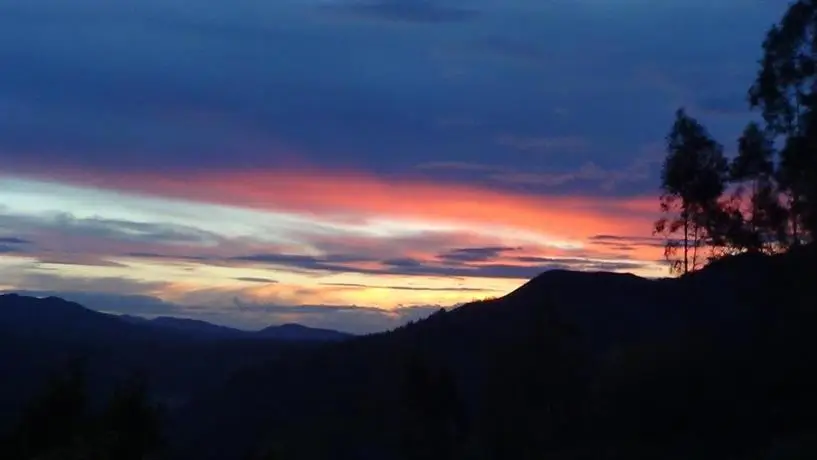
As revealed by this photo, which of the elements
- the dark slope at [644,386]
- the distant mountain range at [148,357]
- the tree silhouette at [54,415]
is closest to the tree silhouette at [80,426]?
the tree silhouette at [54,415]

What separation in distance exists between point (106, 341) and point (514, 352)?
11850 centimetres

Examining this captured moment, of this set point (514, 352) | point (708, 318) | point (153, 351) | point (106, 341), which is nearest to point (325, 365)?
point (708, 318)

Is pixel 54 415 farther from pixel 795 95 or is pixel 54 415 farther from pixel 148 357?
pixel 148 357

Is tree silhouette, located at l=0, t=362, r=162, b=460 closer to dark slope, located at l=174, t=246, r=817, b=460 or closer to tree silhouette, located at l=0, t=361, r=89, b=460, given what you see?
tree silhouette, located at l=0, t=361, r=89, b=460

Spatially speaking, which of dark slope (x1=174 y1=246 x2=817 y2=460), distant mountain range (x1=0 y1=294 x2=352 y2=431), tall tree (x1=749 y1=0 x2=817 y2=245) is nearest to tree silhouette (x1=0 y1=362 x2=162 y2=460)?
dark slope (x1=174 y1=246 x2=817 y2=460)

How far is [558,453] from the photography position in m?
42.7

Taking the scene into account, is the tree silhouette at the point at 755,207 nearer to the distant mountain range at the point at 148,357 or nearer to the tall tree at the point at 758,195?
the tall tree at the point at 758,195

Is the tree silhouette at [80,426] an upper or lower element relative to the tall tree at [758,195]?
lower

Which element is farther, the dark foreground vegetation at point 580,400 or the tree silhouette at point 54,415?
the dark foreground vegetation at point 580,400

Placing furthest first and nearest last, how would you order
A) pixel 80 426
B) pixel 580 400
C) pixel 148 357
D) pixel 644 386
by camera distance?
pixel 148 357 → pixel 580 400 → pixel 644 386 → pixel 80 426

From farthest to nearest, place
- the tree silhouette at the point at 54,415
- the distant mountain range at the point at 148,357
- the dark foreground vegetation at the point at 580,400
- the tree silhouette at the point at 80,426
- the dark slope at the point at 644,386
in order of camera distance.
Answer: the distant mountain range at the point at 148,357, the dark slope at the point at 644,386, the dark foreground vegetation at the point at 580,400, the tree silhouette at the point at 54,415, the tree silhouette at the point at 80,426

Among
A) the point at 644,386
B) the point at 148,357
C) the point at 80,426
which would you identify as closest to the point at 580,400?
the point at 644,386

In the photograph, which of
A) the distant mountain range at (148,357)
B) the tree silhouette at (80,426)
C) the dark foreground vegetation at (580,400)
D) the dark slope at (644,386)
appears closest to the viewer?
the tree silhouette at (80,426)

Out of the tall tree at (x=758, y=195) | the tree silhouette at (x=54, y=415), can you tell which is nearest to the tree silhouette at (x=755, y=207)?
the tall tree at (x=758, y=195)
